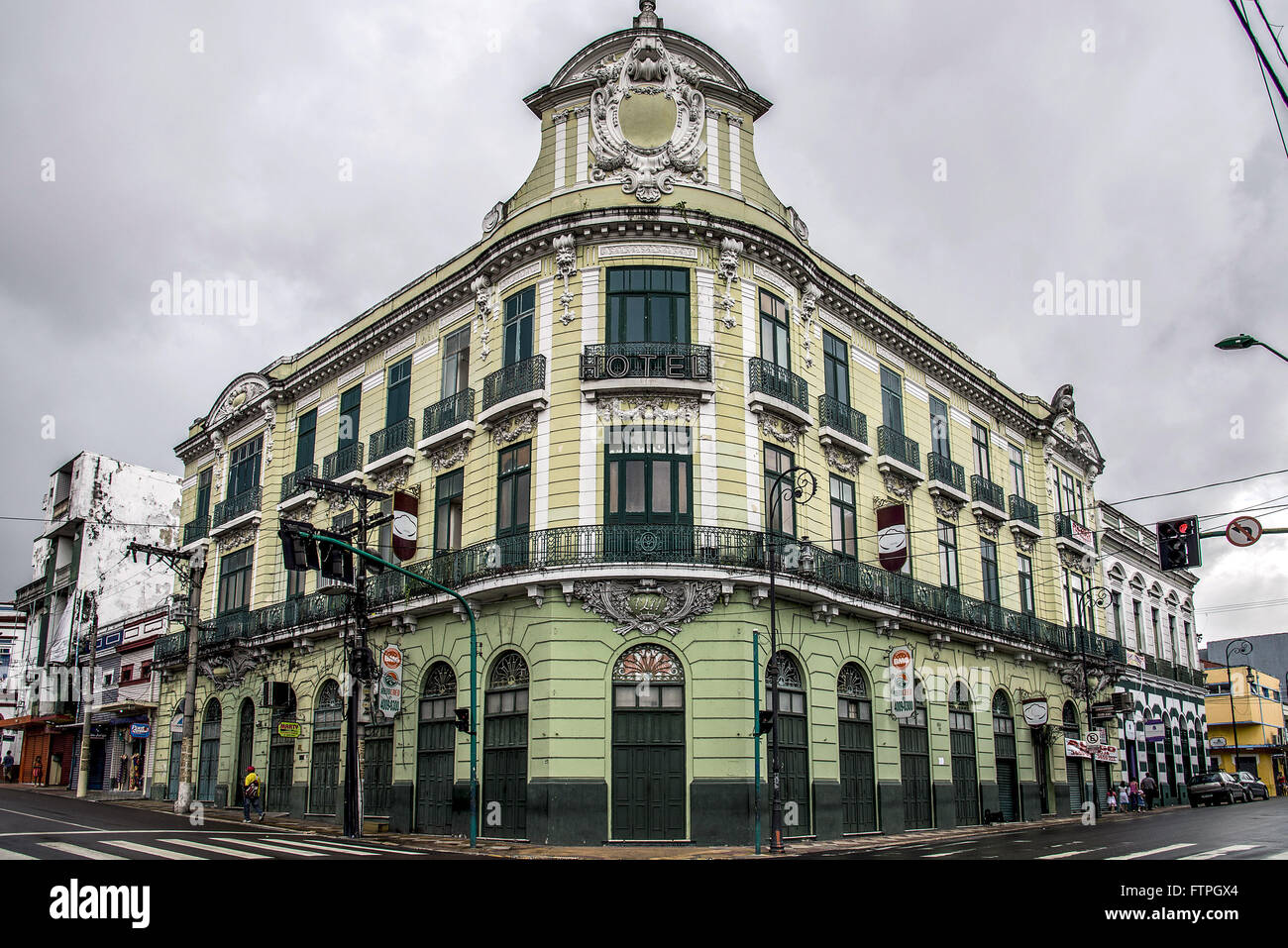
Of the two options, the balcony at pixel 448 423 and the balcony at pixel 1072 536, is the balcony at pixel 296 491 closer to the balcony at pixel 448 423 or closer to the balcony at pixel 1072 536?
the balcony at pixel 448 423

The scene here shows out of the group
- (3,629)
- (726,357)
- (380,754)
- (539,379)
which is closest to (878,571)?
(726,357)

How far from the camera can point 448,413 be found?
2941 cm

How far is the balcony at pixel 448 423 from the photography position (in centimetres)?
2838

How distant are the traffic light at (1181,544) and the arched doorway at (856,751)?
30.4 feet

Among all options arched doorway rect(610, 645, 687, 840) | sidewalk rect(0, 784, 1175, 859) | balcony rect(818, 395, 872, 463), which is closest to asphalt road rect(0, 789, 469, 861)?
sidewalk rect(0, 784, 1175, 859)

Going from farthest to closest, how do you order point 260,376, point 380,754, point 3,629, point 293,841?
point 3,629 → point 260,376 → point 380,754 → point 293,841

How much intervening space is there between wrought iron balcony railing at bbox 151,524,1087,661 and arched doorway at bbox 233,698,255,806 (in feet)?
12.8

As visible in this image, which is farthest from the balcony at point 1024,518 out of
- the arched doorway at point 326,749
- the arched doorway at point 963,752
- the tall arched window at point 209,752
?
the tall arched window at point 209,752

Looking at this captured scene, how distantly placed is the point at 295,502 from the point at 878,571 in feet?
66.0

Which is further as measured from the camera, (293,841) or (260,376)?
(260,376)

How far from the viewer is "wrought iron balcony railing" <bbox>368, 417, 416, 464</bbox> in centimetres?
3108

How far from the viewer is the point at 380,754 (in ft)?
98.1

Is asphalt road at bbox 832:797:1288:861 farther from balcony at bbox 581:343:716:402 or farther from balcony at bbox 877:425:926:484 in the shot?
balcony at bbox 581:343:716:402
